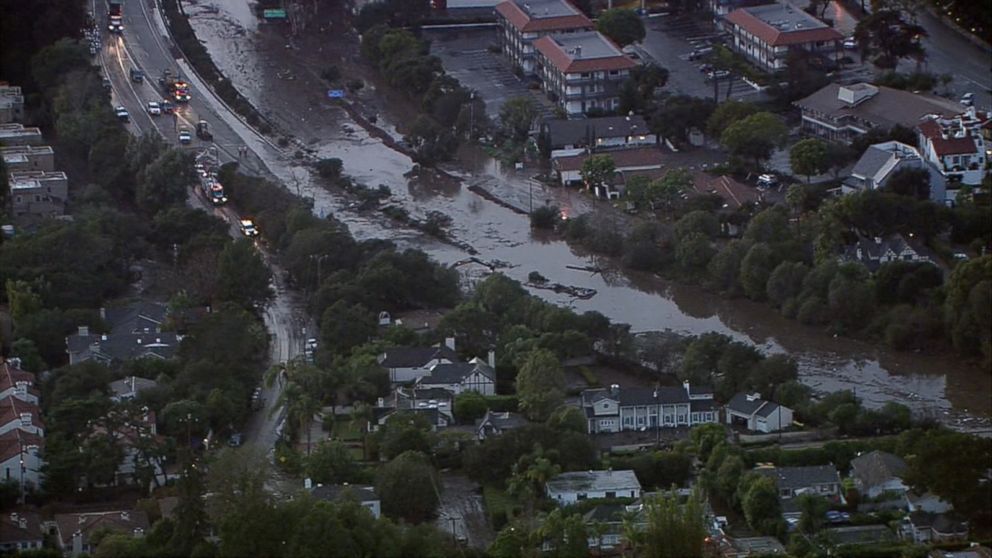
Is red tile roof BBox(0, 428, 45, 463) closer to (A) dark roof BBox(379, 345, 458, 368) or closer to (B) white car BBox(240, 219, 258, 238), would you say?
(A) dark roof BBox(379, 345, 458, 368)

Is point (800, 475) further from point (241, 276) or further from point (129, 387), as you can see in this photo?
point (241, 276)

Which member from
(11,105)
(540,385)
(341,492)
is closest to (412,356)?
(540,385)

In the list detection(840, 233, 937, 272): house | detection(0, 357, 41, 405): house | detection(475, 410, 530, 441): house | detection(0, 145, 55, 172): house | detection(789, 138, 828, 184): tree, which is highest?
detection(0, 357, 41, 405): house

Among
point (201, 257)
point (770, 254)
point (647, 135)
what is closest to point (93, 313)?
point (201, 257)

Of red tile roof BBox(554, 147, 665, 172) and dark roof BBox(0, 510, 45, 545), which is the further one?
red tile roof BBox(554, 147, 665, 172)

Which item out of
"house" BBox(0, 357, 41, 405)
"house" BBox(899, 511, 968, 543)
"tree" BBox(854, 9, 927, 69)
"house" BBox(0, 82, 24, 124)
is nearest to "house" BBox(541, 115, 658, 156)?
"tree" BBox(854, 9, 927, 69)
